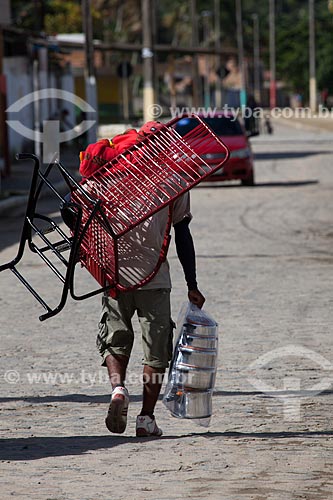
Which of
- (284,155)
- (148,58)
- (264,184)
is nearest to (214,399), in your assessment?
(264,184)

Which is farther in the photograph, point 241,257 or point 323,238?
point 323,238

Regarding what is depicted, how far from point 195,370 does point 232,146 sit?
2069 cm

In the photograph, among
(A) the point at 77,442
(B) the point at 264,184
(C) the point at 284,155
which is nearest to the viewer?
(A) the point at 77,442

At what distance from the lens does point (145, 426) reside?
6809mm

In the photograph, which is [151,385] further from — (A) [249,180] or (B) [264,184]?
(B) [264,184]

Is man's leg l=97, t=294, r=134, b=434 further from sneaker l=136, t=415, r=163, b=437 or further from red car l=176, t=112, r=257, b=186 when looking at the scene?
red car l=176, t=112, r=257, b=186

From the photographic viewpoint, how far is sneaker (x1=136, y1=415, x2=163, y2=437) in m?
6.81

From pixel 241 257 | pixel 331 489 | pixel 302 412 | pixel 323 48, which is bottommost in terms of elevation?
pixel 323 48

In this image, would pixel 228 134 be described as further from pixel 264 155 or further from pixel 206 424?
pixel 206 424

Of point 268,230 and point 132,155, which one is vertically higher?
point 132,155

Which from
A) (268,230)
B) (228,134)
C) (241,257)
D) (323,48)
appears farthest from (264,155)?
Result: (323,48)

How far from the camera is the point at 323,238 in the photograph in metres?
17.8

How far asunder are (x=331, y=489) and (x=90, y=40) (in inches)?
1319

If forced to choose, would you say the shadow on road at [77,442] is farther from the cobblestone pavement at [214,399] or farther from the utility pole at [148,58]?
the utility pole at [148,58]
